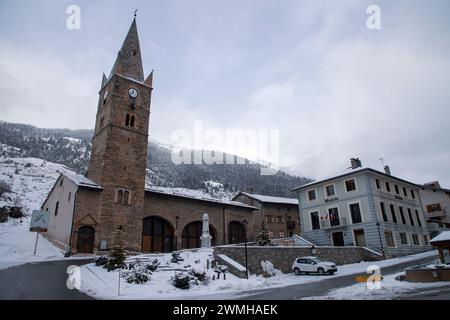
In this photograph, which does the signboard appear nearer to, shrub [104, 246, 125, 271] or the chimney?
shrub [104, 246, 125, 271]

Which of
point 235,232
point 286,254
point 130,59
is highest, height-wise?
point 130,59

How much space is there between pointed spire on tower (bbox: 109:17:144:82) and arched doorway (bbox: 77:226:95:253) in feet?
54.9

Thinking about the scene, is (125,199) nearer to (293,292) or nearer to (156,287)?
(156,287)

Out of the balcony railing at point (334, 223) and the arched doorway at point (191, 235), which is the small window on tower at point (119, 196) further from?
the balcony railing at point (334, 223)

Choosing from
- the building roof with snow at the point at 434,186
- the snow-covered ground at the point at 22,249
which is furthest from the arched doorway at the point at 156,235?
the building roof with snow at the point at 434,186

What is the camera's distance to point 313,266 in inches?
806

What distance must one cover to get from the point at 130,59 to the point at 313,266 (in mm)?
28659

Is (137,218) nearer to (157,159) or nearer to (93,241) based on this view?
(93,241)

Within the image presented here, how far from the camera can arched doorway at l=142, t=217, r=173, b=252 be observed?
1129 inches

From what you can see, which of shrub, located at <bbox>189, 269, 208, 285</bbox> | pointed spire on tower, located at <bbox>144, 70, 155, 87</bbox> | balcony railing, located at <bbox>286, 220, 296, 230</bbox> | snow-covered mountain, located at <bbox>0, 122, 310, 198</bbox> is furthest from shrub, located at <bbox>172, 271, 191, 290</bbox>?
snow-covered mountain, located at <bbox>0, 122, 310, 198</bbox>

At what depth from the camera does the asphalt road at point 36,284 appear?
34.3 ft

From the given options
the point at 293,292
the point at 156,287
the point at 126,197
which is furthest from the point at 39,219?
the point at 293,292

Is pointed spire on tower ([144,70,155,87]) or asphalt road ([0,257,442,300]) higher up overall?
pointed spire on tower ([144,70,155,87])

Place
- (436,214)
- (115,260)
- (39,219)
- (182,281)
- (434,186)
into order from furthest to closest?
1. (434,186)
2. (436,214)
3. (39,219)
4. (115,260)
5. (182,281)
